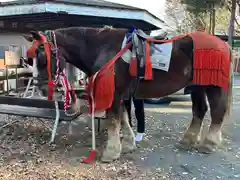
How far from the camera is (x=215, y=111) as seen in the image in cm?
445

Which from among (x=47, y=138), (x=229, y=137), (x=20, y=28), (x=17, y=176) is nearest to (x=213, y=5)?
(x=20, y=28)

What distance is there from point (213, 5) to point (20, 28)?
42.7 feet

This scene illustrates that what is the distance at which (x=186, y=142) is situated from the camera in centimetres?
475

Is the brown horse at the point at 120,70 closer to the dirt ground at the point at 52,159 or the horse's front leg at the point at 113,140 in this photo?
the horse's front leg at the point at 113,140

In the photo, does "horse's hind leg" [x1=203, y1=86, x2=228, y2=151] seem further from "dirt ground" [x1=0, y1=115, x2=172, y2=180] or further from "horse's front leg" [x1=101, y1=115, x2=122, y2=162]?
"horse's front leg" [x1=101, y1=115, x2=122, y2=162]

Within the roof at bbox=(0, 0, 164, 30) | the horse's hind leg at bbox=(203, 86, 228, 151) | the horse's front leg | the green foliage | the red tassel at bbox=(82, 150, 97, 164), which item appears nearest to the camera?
the red tassel at bbox=(82, 150, 97, 164)

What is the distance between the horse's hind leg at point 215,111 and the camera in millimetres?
4383

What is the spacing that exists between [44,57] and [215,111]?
244 centimetres

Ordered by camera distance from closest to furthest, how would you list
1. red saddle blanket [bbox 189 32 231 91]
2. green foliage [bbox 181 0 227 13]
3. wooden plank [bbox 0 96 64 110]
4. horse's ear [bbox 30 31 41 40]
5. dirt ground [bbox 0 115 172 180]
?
dirt ground [bbox 0 115 172 180]
horse's ear [bbox 30 31 41 40]
red saddle blanket [bbox 189 32 231 91]
wooden plank [bbox 0 96 64 110]
green foliage [bbox 181 0 227 13]

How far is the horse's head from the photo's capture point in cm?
378

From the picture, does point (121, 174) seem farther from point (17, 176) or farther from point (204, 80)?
point (204, 80)

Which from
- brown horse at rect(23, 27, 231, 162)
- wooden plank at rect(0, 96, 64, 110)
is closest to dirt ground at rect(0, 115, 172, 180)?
brown horse at rect(23, 27, 231, 162)

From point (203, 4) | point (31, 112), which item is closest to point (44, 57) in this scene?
point (31, 112)

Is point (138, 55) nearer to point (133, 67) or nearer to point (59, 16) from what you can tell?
point (133, 67)
